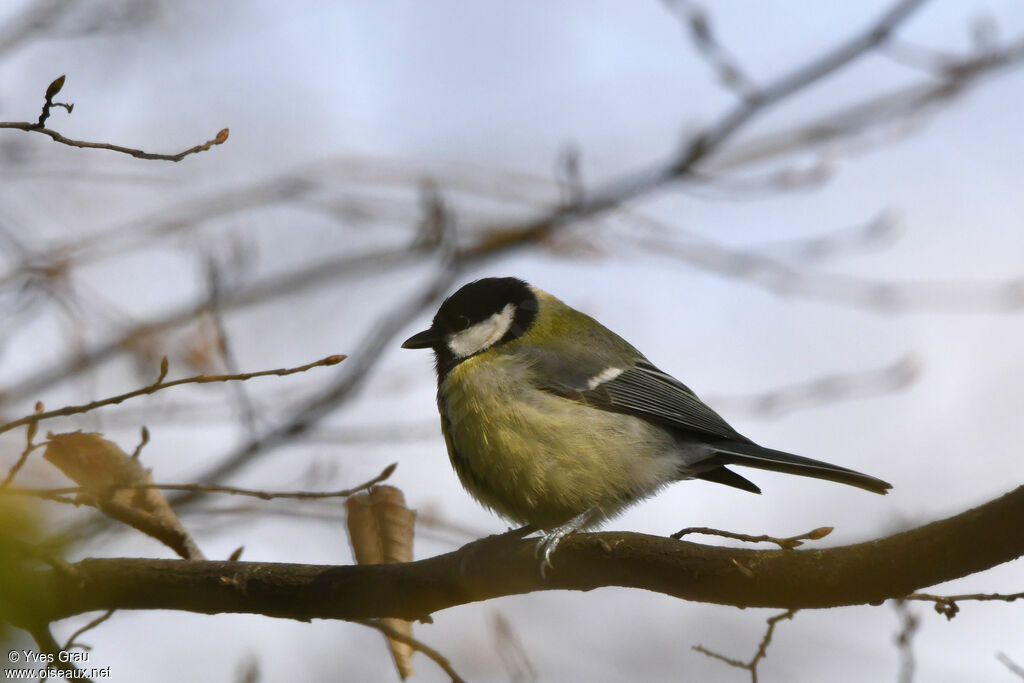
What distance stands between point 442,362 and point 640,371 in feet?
2.52

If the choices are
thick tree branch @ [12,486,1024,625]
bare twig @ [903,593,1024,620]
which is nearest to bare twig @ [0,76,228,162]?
thick tree branch @ [12,486,1024,625]

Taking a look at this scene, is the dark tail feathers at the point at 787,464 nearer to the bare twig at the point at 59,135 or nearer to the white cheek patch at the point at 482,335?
the white cheek patch at the point at 482,335

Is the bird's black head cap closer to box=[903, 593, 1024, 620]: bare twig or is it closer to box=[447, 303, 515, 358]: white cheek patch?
box=[447, 303, 515, 358]: white cheek patch

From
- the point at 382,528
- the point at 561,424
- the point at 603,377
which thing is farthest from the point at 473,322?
the point at 382,528

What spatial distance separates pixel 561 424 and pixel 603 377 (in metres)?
0.43

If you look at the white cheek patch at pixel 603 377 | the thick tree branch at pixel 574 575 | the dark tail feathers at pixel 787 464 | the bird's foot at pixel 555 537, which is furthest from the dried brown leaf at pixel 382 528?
the dark tail feathers at pixel 787 464

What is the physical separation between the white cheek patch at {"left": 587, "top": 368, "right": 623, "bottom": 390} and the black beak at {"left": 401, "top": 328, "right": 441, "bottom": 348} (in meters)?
0.66

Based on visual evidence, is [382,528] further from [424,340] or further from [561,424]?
[424,340]

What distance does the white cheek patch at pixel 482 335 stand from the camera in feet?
12.7

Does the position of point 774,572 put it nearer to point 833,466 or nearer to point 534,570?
point 534,570

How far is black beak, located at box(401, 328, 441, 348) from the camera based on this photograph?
3.95m

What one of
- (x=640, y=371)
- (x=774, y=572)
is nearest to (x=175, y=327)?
(x=640, y=371)

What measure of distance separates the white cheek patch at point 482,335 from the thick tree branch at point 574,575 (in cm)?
109

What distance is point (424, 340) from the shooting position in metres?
3.96
